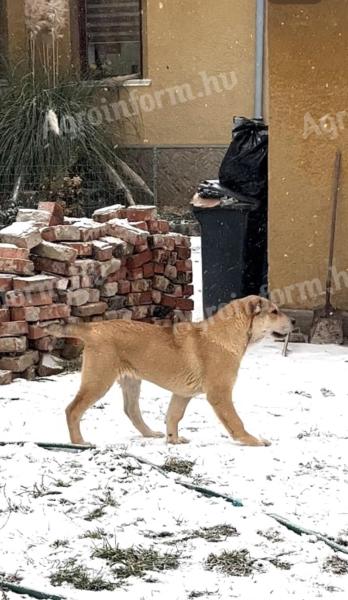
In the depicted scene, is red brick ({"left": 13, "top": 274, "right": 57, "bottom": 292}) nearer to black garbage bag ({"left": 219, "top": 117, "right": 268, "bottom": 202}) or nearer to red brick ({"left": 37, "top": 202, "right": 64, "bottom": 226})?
red brick ({"left": 37, "top": 202, "right": 64, "bottom": 226})

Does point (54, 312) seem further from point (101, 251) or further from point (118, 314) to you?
point (118, 314)

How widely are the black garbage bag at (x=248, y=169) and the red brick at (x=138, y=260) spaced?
118 cm

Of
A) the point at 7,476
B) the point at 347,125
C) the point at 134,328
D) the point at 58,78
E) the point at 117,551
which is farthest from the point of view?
the point at 58,78

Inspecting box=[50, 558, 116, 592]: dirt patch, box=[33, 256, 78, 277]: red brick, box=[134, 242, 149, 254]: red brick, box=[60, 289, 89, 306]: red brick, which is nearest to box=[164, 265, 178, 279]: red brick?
box=[134, 242, 149, 254]: red brick

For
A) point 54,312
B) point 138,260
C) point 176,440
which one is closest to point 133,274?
point 138,260

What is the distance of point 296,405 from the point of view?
684 cm

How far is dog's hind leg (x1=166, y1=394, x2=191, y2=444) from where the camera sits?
5875 mm

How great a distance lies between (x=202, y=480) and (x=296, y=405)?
6.60 feet

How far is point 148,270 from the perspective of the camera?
892 cm

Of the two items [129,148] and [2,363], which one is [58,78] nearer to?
[129,148]

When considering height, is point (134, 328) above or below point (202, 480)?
above

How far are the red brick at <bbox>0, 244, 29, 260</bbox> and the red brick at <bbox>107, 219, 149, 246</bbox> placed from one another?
1.17m

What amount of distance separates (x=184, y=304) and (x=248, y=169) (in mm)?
1432

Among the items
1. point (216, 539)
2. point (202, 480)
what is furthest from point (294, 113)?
point (216, 539)
